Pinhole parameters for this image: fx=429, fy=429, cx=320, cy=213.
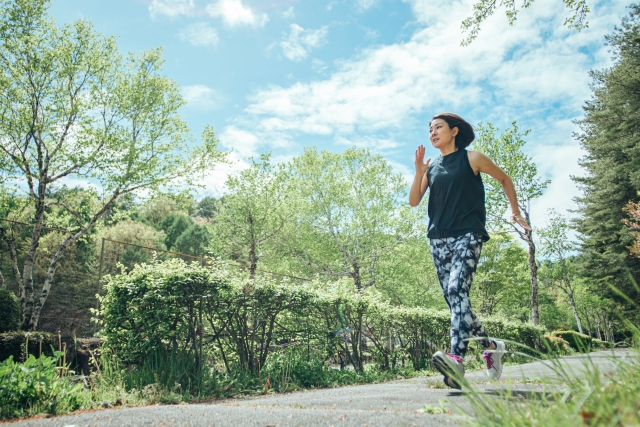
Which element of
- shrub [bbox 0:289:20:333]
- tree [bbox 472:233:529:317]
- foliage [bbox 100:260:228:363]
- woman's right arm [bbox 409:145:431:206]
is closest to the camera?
woman's right arm [bbox 409:145:431:206]

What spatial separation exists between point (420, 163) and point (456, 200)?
26.5 inches

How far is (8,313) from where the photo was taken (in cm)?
967

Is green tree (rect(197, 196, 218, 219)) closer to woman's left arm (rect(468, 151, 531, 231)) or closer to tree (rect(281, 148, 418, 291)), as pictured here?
tree (rect(281, 148, 418, 291))

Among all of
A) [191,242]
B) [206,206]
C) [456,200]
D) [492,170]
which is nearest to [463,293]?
[456,200]

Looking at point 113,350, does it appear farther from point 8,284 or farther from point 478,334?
point 8,284

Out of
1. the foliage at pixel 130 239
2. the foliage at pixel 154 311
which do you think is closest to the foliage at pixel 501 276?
the foliage at pixel 130 239

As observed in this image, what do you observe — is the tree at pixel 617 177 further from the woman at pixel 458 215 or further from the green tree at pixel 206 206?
the green tree at pixel 206 206

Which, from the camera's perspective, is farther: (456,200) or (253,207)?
(253,207)

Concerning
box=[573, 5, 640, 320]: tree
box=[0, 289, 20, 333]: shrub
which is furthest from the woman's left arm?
box=[573, 5, 640, 320]: tree

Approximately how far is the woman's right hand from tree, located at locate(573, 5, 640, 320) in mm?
19784

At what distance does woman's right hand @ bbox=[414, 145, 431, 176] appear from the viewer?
407 cm

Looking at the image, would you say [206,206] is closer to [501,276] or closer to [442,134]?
[501,276]

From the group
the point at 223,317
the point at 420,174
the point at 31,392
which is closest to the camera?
the point at 31,392

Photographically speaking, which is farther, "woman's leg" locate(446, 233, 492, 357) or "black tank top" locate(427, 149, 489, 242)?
"black tank top" locate(427, 149, 489, 242)
